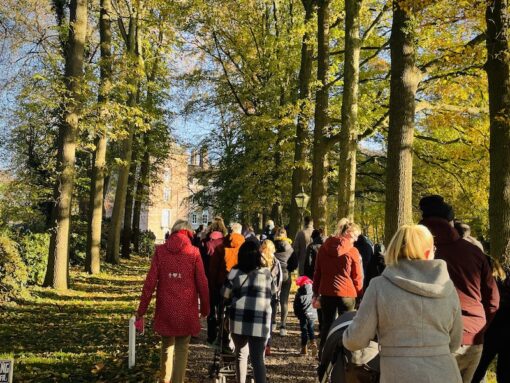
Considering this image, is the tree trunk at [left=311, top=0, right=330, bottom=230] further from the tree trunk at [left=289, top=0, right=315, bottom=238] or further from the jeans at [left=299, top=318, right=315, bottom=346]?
the jeans at [left=299, top=318, right=315, bottom=346]

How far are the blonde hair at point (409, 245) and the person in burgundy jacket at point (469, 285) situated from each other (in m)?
1.24

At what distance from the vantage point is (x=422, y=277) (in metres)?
3.56

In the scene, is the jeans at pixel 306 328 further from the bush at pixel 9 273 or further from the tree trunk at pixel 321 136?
the tree trunk at pixel 321 136

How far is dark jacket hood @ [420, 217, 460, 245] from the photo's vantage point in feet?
16.0

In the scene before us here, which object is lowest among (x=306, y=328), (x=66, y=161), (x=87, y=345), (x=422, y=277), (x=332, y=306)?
(x=87, y=345)

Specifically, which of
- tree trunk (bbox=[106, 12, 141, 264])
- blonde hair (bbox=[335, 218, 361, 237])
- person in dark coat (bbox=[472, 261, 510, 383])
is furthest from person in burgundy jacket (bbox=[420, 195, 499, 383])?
tree trunk (bbox=[106, 12, 141, 264])

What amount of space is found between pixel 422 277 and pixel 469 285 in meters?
1.44

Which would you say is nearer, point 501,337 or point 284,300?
point 501,337

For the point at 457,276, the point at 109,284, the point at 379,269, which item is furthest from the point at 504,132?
the point at 109,284

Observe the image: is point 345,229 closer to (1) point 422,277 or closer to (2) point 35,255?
(1) point 422,277

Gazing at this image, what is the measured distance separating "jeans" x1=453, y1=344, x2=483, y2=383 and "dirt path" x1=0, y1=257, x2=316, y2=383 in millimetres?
3183

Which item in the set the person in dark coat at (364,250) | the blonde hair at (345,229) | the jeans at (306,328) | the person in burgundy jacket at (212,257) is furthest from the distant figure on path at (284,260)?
the blonde hair at (345,229)

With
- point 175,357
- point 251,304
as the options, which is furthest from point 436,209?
point 175,357

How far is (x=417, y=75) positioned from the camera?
10156 millimetres
